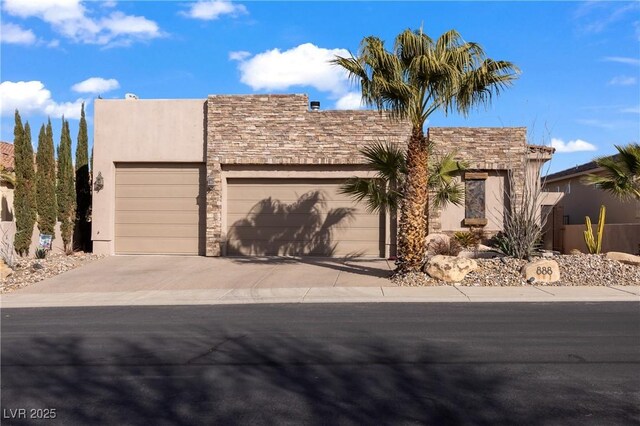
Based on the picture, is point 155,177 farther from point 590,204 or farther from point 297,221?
point 590,204

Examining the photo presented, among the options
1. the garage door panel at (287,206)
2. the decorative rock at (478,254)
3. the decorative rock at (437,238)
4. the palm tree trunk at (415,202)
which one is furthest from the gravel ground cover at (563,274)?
the garage door panel at (287,206)

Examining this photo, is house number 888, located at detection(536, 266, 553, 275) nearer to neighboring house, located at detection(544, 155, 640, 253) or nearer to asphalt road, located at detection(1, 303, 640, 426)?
neighboring house, located at detection(544, 155, 640, 253)

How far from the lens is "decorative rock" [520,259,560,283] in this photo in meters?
15.7

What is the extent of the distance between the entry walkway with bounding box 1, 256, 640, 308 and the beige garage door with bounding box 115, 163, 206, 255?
1.36 meters

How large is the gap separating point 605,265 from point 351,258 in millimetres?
8015

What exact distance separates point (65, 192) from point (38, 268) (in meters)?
4.28

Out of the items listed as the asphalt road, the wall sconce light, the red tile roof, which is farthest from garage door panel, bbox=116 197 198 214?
the asphalt road

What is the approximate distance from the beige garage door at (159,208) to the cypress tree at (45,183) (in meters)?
2.11

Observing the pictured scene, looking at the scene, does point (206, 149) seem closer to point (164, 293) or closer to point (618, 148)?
point (164, 293)

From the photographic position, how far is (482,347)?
329 inches

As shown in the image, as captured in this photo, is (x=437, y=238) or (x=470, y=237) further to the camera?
(x=470, y=237)

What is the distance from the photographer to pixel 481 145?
22.2m

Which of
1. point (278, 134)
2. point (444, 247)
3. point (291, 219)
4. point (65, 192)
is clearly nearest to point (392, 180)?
point (444, 247)

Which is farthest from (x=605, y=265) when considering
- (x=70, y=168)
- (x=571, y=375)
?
(x=70, y=168)
